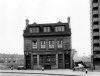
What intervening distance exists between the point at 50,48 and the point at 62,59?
4.53 m

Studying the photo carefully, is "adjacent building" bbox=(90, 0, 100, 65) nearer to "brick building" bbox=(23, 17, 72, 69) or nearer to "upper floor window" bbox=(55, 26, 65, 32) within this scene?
"brick building" bbox=(23, 17, 72, 69)

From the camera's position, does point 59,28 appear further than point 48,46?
Yes

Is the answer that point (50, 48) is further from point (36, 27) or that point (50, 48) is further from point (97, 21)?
point (97, 21)

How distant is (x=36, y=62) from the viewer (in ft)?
214

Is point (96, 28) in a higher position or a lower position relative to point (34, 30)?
higher

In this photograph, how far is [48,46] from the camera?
65062 mm

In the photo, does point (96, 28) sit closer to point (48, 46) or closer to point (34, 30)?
point (48, 46)

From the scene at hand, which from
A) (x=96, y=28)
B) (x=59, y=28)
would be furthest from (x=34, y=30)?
(x=96, y=28)

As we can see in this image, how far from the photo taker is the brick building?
64.2 meters

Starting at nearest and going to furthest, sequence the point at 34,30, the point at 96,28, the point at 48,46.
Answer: the point at 48,46, the point at 34,30, the point at 96,28

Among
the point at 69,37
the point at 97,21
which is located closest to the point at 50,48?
the point at 69,37

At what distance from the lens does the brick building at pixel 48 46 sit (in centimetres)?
6425

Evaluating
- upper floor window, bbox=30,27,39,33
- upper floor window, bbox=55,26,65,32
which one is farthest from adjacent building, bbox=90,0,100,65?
upper floor window, bbox=30,27,39,33

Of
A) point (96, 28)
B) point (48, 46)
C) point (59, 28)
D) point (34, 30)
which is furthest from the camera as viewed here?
point (96, 28)
